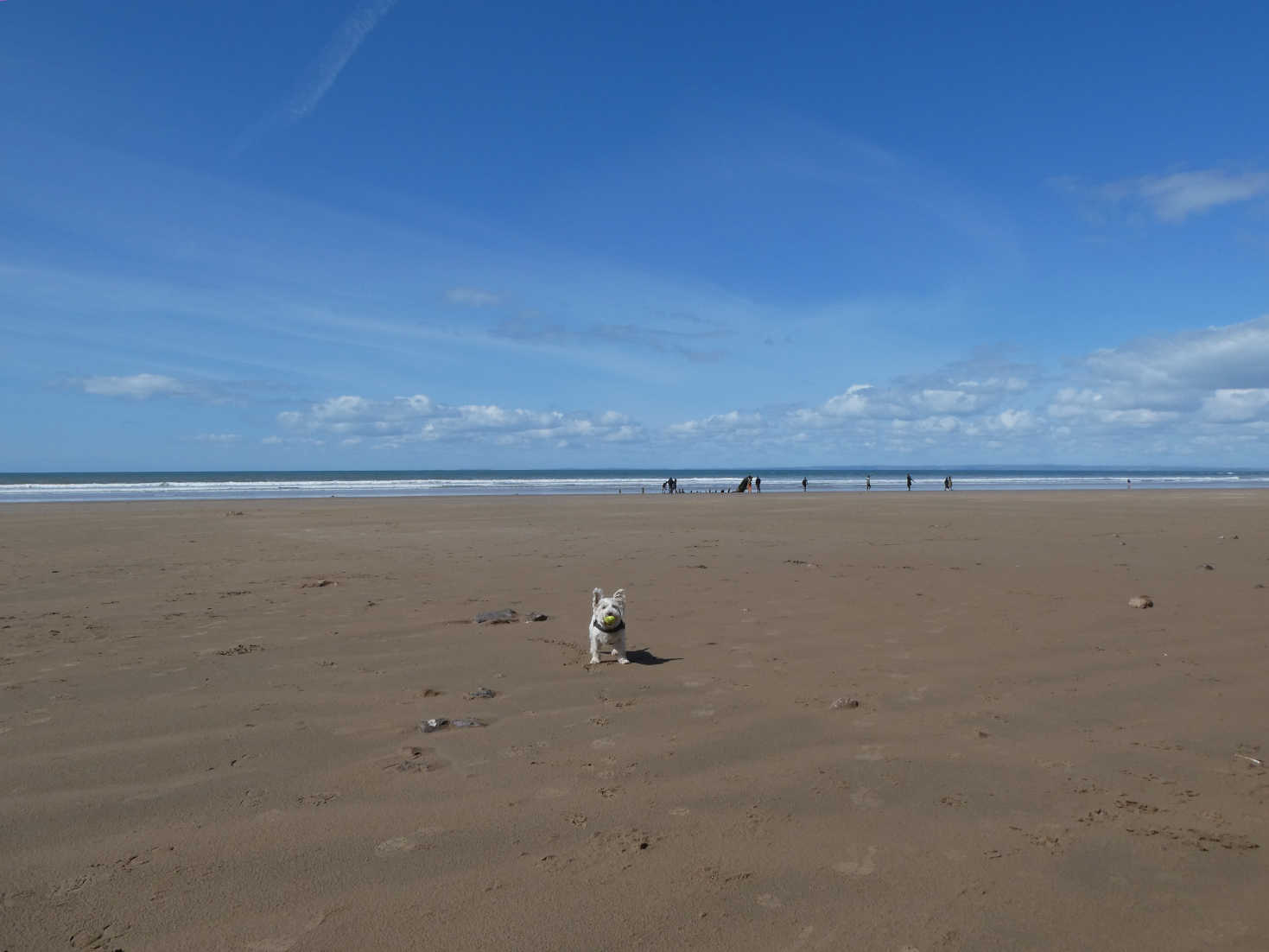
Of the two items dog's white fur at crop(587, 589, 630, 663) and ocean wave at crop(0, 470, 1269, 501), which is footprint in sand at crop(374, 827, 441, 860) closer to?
dog's white fur at crop(587, 589, 630, 663)

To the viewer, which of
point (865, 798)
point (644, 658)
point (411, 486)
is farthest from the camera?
point (411, 486)

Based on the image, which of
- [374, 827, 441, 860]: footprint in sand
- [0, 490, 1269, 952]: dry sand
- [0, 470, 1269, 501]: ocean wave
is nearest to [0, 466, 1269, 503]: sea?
[0, 470, 1269, 501]: ocean wave

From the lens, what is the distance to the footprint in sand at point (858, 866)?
3.78 metres

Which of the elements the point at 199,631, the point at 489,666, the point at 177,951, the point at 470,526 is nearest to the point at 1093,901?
the point at 177,951

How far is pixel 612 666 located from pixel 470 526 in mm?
17354

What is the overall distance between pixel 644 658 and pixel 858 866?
4231 mm

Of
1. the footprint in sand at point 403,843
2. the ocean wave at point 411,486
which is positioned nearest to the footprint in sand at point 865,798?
the footprint in sand at point 403,843

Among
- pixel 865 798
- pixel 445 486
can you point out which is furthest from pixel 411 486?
pixel 865 798

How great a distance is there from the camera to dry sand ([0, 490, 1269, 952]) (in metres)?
3.46

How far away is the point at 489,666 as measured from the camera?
757cm

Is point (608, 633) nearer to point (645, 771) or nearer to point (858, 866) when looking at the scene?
point (645, 771)

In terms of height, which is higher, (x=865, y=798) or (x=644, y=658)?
(x=644, y=658)

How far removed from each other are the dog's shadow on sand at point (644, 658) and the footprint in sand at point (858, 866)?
4036 millimetres

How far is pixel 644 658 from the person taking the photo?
7961 millimetres
